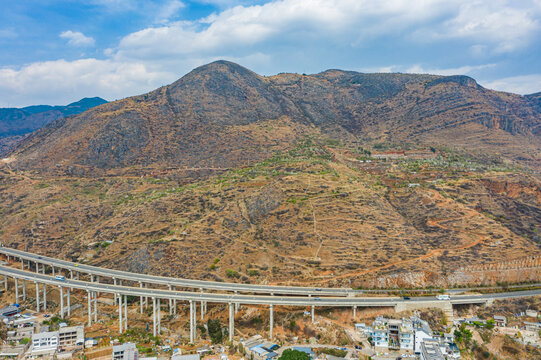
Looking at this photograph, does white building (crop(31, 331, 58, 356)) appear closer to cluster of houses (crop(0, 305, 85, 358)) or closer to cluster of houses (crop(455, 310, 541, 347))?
cluster of houses (crop(0, 305, 85, 358))

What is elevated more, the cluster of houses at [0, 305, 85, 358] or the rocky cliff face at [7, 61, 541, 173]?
the rocky cliff face at [7, 61, 541, 173]

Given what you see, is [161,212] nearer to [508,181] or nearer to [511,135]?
[508,181]

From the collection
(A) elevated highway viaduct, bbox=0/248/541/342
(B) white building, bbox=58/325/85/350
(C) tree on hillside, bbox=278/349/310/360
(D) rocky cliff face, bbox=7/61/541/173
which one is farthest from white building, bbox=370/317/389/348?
(D) rocky cliff face, bbox=7/61/541/173

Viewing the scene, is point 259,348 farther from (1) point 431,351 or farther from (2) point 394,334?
(1) point 431,351

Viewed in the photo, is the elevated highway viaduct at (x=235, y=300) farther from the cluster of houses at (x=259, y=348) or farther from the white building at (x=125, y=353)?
the white building at (x=125, y=353)

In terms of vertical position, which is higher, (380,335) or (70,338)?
(380,335)

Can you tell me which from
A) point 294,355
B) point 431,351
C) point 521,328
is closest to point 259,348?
point 294,355

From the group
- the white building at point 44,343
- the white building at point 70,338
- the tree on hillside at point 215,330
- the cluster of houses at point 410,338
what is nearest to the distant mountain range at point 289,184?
the tree on hillside at point 215,330
